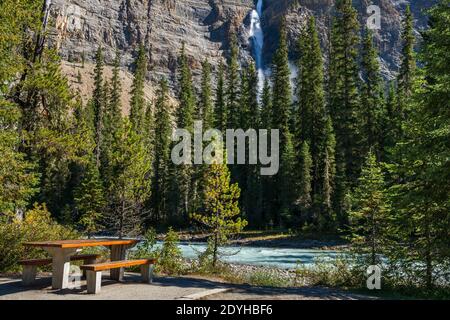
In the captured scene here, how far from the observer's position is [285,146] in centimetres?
4541

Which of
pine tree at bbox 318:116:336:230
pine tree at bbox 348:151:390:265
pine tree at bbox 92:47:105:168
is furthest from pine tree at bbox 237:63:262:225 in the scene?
pine tree at bbox 348:151:390:265

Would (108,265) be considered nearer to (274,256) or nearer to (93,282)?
(93,282)

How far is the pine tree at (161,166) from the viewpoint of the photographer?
181ft

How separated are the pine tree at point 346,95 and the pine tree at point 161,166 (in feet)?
73.8

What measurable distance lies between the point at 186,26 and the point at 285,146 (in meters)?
105

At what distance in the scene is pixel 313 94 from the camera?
48094mm

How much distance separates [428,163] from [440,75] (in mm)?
2174

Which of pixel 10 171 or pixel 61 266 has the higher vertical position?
pixel 10 171

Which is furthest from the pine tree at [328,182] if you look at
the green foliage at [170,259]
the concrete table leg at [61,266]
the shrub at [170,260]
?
the concrete table leg at [61,266]

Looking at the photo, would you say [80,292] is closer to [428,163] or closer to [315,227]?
[428,163]

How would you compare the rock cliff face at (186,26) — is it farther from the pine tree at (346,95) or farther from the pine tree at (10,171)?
the pine tree at (10,171)

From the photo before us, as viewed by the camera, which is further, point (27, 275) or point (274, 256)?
point (274, 256)

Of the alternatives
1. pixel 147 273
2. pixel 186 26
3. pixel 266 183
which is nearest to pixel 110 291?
pixel 147 273
